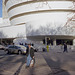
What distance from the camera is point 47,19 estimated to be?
35906mm

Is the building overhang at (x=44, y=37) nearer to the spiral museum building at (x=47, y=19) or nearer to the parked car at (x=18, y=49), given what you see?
the spiral museum building at (x=47, y=19)

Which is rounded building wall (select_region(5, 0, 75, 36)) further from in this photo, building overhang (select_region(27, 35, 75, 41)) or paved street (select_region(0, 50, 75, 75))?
paved street (select_region(0, 50, 75, 75))

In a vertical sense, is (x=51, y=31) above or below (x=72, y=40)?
above

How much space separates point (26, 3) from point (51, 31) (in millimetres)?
12114

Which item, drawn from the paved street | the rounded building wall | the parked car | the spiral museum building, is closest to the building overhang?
the spiral museum building

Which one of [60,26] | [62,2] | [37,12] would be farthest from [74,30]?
[37,12]

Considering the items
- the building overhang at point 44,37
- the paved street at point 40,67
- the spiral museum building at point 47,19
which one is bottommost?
the paved street at point 40,67

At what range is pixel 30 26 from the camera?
124 ft

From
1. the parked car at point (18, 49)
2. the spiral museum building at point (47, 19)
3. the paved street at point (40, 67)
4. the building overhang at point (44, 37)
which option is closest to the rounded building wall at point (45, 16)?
the spiral museum building at point (47, 19)

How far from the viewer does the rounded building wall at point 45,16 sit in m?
35.2

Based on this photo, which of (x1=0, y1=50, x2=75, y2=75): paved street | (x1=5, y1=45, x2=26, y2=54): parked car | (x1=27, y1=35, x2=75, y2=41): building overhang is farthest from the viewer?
(x1=27, y1=35, x2=75, y2=41): building overhang

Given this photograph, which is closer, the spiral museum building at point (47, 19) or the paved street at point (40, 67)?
the paved street at point (40, 67)

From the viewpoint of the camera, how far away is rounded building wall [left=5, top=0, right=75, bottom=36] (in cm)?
3519

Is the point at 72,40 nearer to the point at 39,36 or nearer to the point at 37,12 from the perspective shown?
the point at 39,36
